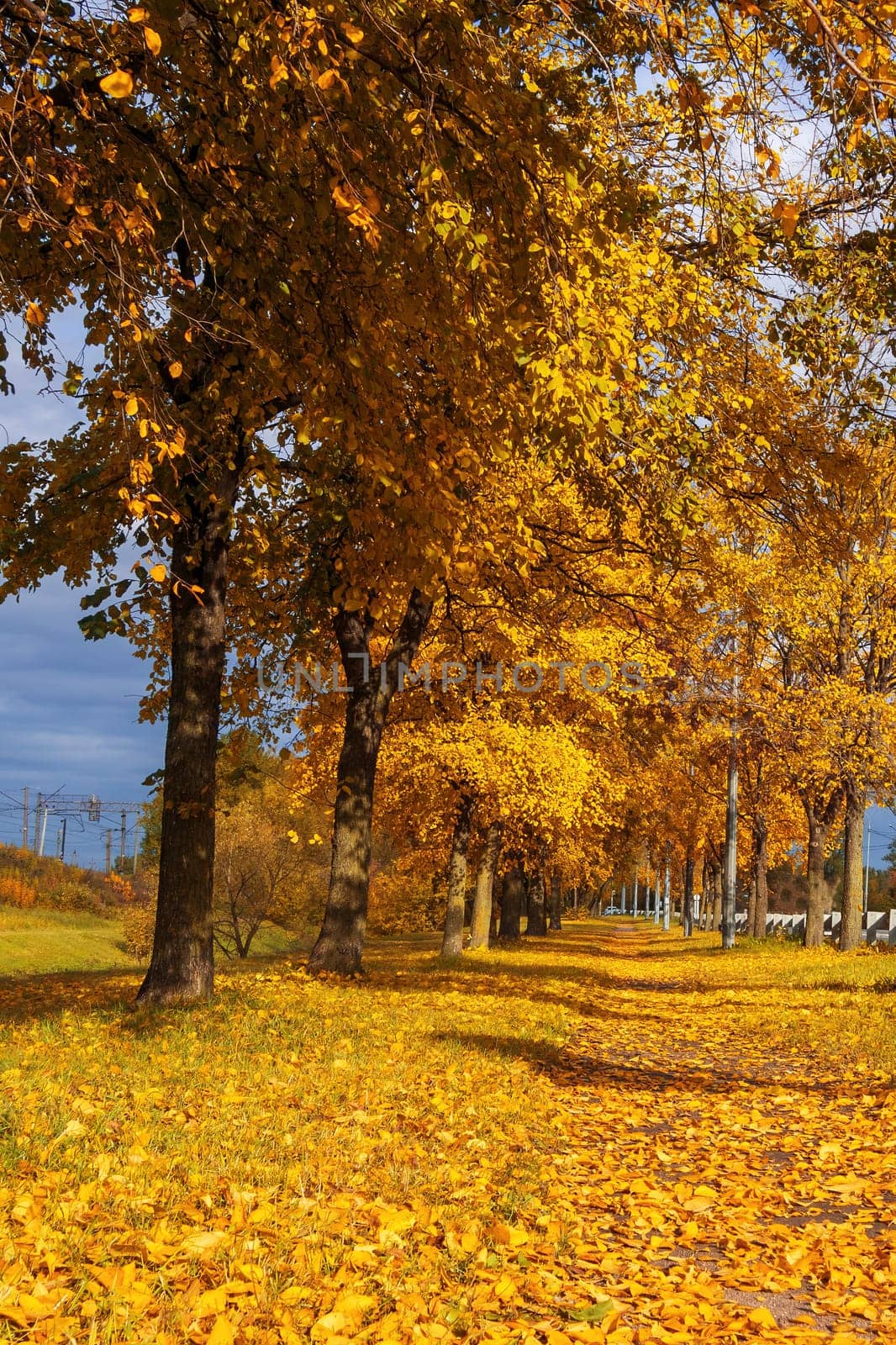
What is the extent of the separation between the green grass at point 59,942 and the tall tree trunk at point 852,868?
1400 cm

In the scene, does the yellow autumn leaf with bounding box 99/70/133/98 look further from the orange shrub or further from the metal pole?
the orange shrub

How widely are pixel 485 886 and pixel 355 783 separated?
41.7 feet

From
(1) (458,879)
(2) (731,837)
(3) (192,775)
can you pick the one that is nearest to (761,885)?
(2) (731,837)

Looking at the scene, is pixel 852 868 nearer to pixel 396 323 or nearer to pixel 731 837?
pixel 731 837

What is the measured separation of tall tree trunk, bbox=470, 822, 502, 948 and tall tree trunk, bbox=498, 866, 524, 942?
517 cm

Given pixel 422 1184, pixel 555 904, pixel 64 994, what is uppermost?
pixel 422 1184

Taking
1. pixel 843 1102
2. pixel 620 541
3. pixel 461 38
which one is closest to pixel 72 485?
pixel 620 541

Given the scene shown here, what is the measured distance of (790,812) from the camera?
3781 cm

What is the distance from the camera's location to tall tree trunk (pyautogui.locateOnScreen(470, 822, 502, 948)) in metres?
26.7

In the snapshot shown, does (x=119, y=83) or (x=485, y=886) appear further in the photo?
(x=485, y=886)

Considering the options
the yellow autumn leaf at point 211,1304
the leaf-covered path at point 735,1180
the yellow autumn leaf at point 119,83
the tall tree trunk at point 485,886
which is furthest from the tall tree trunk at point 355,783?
the yellow autumn leaf at point 211,1304

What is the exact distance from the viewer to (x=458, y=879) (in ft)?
77.8

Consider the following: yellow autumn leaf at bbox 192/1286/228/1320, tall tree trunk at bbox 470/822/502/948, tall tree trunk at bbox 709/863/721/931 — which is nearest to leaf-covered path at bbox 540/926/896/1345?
yellow autumn leaf at bbox 192/1286/228/1320

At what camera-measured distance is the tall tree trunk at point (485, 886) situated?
26656 millimetres
